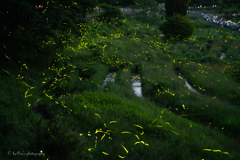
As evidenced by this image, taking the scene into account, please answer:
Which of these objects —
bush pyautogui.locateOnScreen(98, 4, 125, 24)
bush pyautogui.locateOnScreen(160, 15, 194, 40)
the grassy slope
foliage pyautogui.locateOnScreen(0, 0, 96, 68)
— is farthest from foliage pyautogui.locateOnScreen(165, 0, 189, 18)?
foliage pyautogui.locateOnScreen(0, 0, 96, 68)

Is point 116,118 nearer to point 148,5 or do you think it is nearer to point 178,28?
point 178,28

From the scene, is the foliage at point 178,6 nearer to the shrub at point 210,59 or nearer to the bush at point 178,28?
the bush at point 178,28

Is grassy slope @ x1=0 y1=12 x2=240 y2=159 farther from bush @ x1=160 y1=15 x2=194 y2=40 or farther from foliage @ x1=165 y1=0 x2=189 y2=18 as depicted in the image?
foliage @ x1=165 y1=0 x2=189 y2=18

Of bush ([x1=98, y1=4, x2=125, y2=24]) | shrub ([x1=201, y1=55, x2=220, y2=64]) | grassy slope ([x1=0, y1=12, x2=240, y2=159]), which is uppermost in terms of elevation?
bush ([x1=98, y1=4, x2=125, y2=24])

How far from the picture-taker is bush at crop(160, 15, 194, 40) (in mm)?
20156

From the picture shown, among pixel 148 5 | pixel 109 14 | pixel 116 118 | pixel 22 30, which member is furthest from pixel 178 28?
pixel 116 118

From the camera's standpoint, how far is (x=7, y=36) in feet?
23.9

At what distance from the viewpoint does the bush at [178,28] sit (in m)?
20.2

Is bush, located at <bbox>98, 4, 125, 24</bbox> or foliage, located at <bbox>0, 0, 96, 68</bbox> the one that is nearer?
foliage, located at <bbox>0, 0, 96, 68</bbox>

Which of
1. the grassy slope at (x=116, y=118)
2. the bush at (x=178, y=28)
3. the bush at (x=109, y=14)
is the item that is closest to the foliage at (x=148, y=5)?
the bush at (x=109, y=14)

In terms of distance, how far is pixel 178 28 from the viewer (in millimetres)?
20250

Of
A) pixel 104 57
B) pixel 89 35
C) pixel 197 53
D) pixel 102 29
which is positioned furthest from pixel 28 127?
pixel 102 29

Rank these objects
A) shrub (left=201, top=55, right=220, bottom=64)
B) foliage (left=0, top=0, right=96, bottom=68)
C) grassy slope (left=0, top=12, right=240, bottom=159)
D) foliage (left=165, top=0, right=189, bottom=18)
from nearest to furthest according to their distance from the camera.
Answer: grassy slope (left=0, top=12, right=240, bottom=159), foliage (left=0, top=0, right=96, bottom=68), shrub (left=201, top=55, right=220, bottom=64), foliage (left=165, top=0, right=189, bottom=18)

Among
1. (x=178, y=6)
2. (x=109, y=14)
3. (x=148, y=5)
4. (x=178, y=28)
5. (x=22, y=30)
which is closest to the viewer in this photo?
(x=22, y=30)
